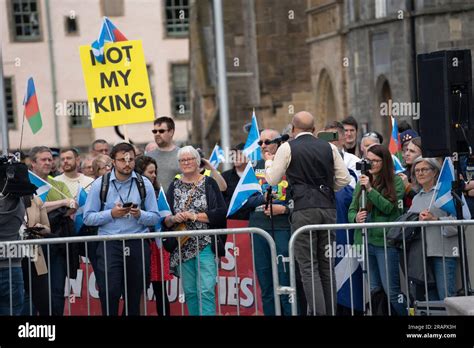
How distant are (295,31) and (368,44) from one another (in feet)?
23.4

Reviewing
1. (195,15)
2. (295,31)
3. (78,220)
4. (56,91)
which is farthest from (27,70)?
(78,220)

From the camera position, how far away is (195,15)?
47.6 meters

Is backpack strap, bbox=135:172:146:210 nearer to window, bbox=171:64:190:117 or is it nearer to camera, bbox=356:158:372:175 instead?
camera, bbox=356:158:372:175

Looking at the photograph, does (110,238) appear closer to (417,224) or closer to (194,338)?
(194,338)

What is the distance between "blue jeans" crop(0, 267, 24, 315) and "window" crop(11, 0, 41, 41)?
60.7 meters

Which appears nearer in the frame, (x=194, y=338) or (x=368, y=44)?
(x=194, y=338)

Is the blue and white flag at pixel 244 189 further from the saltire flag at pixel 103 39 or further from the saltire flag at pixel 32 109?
the saltire flag at pixel 32 109

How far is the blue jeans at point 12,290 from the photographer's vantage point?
44.2ft

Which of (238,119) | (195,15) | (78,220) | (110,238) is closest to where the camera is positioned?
(110,238)

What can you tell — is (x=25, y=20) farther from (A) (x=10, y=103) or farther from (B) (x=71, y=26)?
(A) (x=10, y=103)

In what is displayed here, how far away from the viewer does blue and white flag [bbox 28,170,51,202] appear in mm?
15407

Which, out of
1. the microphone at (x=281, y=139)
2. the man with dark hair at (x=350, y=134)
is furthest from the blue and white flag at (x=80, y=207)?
the man with dark hair at (x=350, y=134)
